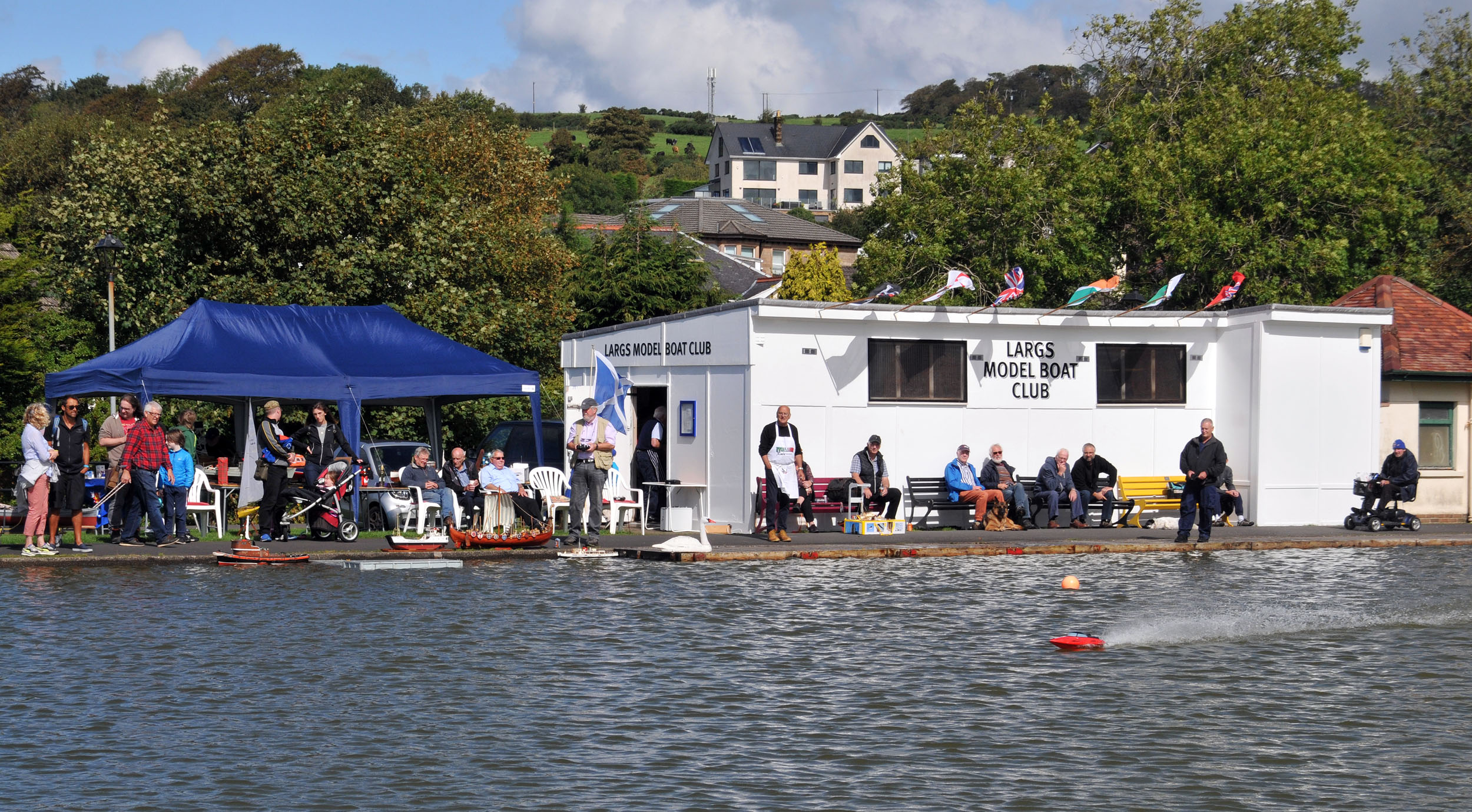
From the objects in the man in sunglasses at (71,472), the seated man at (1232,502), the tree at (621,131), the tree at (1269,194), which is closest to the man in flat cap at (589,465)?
the man in sunglasses at (71,472)

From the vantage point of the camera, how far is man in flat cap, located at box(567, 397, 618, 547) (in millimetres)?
19938

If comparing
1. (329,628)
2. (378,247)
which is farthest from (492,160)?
(329,628)

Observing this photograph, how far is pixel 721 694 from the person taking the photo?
10688mm

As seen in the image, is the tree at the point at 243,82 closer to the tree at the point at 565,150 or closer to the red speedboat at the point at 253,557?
the tree at the point at 565,150

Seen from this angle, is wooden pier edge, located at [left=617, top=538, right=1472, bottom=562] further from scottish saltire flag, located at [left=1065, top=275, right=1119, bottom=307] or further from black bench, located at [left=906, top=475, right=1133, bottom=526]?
scottish saltire flag, located at [left=1065, top=275, right=1119, bottom=307]

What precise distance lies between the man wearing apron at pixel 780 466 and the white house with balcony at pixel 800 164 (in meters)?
106

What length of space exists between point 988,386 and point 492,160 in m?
23.1

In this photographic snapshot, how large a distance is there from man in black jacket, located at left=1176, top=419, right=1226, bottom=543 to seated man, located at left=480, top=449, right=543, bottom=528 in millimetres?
9027

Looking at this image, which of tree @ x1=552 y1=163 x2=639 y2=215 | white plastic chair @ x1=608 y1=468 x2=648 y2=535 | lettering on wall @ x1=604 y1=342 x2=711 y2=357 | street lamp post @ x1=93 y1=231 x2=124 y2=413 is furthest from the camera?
tree @ x1=552 y1=163 x2=639 y2=215

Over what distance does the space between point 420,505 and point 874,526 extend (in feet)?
21.7

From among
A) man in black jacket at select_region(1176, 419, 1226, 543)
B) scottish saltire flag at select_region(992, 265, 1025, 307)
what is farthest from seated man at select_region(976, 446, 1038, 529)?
man in black jacket at select_region(1176, 419, 1226, 543)

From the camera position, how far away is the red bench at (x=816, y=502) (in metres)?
22.3

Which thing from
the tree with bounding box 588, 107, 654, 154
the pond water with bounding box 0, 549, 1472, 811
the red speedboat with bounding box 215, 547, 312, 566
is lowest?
the pond water with bounding box 0, 549, 1472, 811

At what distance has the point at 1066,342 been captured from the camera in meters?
25.2
